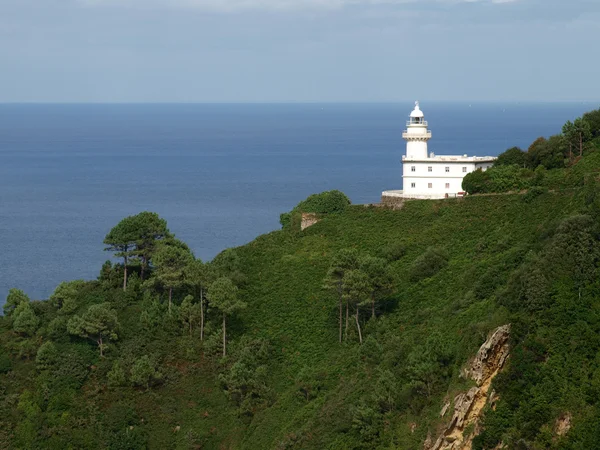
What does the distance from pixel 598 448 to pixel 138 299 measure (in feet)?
113

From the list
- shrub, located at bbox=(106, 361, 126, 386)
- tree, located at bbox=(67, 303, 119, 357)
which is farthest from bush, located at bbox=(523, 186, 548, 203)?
shrub, located at bbox=(106, 361, 126, 386)

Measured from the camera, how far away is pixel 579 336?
1423 inches

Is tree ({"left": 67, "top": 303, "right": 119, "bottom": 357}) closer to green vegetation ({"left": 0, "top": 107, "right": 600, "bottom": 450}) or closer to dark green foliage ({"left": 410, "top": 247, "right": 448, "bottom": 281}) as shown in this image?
green vegetation ({"left": 0, "top": 107, "right": 600, "bottom": 450})

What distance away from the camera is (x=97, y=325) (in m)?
55.0

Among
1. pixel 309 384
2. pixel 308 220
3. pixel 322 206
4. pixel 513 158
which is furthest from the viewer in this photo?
pixel 322 206

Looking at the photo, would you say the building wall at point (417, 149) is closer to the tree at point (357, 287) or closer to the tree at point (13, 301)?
the tree at point (357, 287)

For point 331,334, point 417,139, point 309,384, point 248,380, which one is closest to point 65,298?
point 248,380

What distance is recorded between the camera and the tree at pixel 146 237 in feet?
205

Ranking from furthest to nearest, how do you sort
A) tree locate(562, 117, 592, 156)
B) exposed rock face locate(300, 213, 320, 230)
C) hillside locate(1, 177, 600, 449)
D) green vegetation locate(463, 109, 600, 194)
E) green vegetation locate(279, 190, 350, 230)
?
1. green vegetation locate(279, 190, 350, 230)
2. exposed rock face locate(300, 213, 320, 230)
3. tree locate(562, 117, 592, 156)
4. green vegetation locate(463, 109, 600, 194)
5. hillside locate(1, 177, 600, 449)

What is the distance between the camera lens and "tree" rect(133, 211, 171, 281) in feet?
205

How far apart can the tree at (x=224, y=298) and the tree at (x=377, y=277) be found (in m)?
7.19

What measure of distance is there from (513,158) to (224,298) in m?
22.3

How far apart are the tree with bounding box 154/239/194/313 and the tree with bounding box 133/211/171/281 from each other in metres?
3.29

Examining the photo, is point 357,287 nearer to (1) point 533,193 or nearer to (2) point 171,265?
(2) point 171,265
